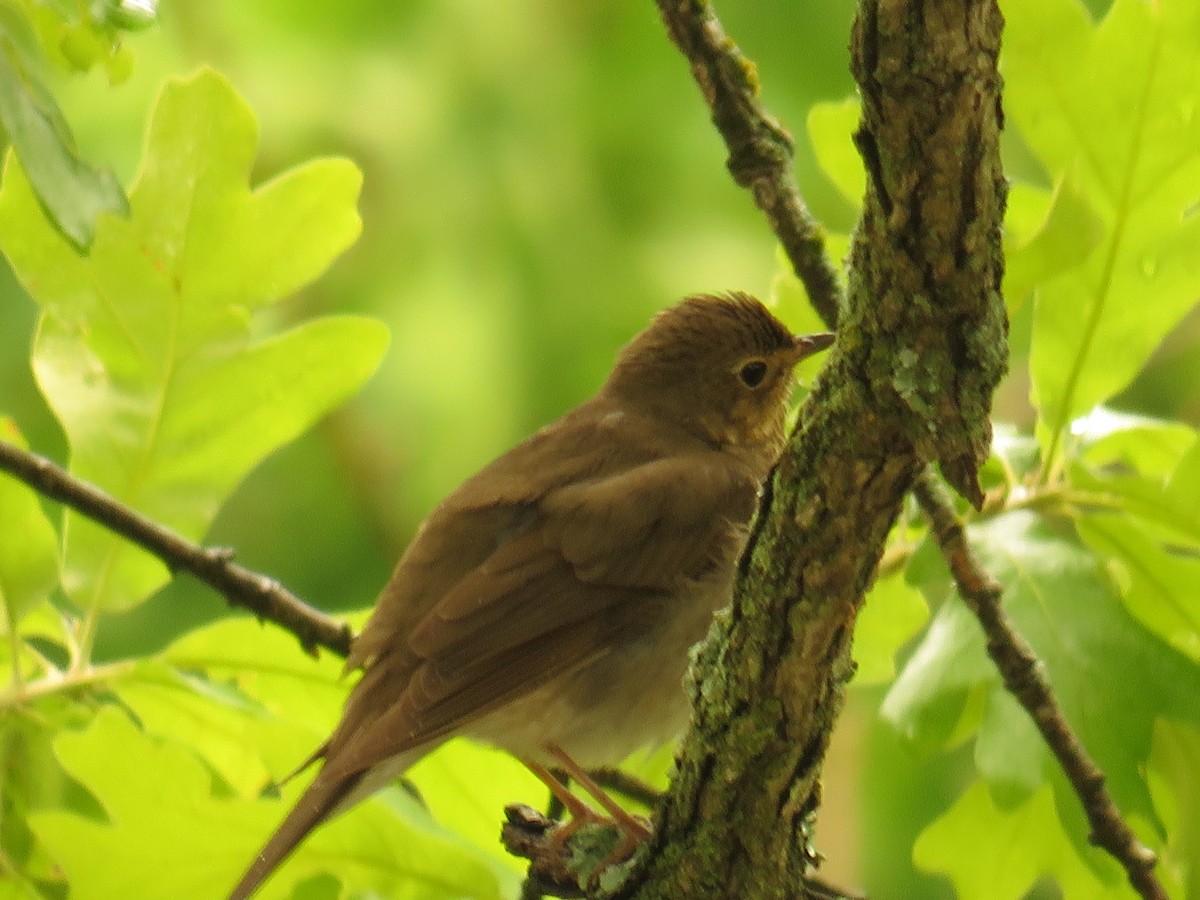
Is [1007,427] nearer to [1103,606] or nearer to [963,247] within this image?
[1103,606]

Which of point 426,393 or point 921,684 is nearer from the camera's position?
point 921,684

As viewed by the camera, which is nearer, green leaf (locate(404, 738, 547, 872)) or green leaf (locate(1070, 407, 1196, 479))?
green leaf (locate(1070, 407, 1196, 479))

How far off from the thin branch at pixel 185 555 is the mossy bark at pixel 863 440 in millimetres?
1008

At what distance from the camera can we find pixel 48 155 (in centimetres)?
171

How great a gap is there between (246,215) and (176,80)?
10.7 inches

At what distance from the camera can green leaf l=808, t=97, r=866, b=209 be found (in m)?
3.00

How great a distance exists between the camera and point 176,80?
9.60ft

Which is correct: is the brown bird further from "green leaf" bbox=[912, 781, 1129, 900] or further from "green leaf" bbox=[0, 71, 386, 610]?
"green leaf" bbox=[912, 781, 1129, 900]

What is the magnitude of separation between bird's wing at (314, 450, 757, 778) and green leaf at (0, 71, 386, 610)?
1.71 feet

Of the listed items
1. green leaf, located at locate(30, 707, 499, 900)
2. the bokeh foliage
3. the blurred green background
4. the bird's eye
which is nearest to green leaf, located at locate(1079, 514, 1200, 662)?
the bokeh foliage

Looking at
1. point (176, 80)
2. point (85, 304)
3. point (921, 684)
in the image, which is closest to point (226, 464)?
point (85, 304)

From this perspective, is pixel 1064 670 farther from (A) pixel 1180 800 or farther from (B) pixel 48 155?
(B) pixel 48 155

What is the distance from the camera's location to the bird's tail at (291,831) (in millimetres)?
2684

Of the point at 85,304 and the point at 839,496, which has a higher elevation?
the point at 839,496
